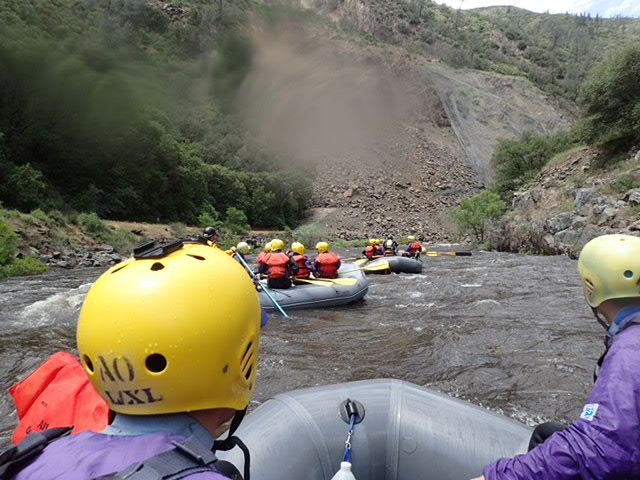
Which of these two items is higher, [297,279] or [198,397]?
[198,397]

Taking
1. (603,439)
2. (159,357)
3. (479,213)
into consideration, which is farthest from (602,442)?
(479,213)

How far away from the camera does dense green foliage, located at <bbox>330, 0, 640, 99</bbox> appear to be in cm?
8038

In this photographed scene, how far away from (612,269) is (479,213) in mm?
25784

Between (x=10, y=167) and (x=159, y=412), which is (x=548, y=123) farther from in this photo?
(x=159, y=412)

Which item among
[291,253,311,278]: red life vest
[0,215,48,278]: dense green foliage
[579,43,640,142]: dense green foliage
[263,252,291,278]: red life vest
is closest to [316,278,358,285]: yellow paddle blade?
[291,253,311,278]: red life vest

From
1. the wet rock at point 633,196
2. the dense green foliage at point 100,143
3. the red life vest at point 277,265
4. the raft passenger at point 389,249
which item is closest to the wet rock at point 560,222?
the wet rock at point 633,196

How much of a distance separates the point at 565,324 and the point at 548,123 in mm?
66826

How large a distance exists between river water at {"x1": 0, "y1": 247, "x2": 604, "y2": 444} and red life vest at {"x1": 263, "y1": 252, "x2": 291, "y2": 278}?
2.71 ft

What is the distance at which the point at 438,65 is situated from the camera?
74688 mm

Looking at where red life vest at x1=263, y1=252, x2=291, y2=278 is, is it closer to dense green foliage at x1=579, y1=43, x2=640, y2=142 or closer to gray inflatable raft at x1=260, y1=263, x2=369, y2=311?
gray inflatable raft at x1=260, y1=263, x2=369, y2=311

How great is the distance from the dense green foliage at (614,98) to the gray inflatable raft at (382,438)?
22.0 meters

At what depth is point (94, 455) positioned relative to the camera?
87 cm

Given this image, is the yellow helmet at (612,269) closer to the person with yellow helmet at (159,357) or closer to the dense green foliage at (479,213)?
the person with yellow helmet at (159,357)

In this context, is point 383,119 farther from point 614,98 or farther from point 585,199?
point 585,199
